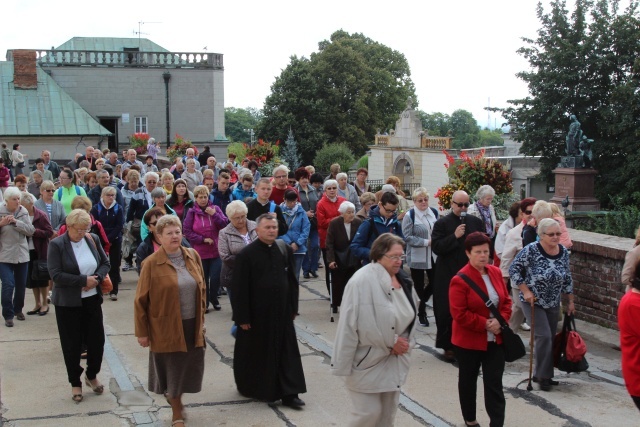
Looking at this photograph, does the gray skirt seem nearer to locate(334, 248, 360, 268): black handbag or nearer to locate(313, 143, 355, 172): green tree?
locate(334, 248, 360, 268): black handbag

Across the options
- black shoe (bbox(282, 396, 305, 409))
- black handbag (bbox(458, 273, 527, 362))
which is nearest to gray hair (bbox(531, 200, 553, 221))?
black handbag (bbox(458, 273, 527, 362))

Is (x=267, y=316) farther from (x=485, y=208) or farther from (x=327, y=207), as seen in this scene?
(x=327, y=207)

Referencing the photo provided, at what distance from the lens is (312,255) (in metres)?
14.9

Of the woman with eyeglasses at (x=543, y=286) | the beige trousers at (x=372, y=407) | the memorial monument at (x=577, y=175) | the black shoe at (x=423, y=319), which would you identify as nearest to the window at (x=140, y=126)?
the memorial monument at (x=577, y=175)

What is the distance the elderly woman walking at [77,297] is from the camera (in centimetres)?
766

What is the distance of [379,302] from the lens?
5742mm

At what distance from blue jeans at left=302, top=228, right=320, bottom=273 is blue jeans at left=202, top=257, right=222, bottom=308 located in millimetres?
3007

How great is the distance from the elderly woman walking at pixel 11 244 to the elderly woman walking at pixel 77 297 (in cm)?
316

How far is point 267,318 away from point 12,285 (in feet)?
15.8

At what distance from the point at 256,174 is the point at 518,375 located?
1094 centimetres

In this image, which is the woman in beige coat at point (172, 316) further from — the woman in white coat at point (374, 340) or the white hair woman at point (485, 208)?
the white hair woman at point (485, 208)

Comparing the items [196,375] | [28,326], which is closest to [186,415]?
[196,375]

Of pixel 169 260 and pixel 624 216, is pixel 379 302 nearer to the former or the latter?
pixel 169 260

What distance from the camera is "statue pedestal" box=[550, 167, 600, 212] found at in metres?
26.9
